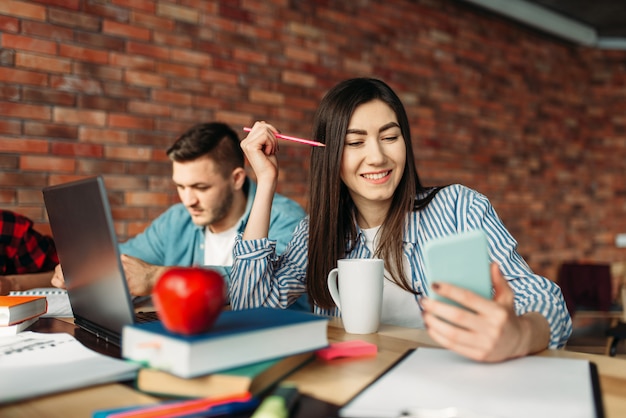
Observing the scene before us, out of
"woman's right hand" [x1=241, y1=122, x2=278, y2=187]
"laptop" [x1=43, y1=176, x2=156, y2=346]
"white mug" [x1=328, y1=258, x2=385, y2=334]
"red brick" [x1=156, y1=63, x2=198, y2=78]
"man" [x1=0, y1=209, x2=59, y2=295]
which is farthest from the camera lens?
"red brick" [x1=156, y1=63, x2=198, y2=78]

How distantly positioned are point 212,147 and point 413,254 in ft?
3.69

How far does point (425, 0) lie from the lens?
402 cm

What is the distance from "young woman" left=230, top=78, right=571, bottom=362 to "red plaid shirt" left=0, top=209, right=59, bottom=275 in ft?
3.45

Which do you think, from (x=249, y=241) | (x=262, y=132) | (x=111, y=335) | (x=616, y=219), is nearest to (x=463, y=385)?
(x=111, y=335)

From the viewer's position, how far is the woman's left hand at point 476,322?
72 cm

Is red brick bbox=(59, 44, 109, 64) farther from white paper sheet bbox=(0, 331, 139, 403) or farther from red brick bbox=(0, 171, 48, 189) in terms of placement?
white paper sheet bbox=(0, 331, 139, 403)

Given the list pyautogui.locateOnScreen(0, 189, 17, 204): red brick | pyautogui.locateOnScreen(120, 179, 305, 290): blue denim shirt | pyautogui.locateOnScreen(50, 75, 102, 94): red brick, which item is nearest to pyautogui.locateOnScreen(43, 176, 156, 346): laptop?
pyautogui.locateOnScreen(120, 179, 305, 290): blue denim shirt

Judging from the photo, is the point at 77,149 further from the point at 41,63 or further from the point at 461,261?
the point at 461,261

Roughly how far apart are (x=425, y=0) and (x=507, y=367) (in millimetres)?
3708

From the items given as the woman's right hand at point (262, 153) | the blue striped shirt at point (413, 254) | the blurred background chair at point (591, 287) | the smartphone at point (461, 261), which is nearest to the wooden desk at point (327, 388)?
the smartphone at point (461, 261)

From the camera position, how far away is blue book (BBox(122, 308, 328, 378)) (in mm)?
631

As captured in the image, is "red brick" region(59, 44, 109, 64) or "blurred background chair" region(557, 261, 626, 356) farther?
"blurred background chair" region(557, 261, 626, 356)

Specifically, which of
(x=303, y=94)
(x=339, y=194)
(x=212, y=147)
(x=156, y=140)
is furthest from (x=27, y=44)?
(x=339, y=194)

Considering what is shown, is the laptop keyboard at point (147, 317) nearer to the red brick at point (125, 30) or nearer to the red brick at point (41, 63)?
the red brick at point (41, 63)
